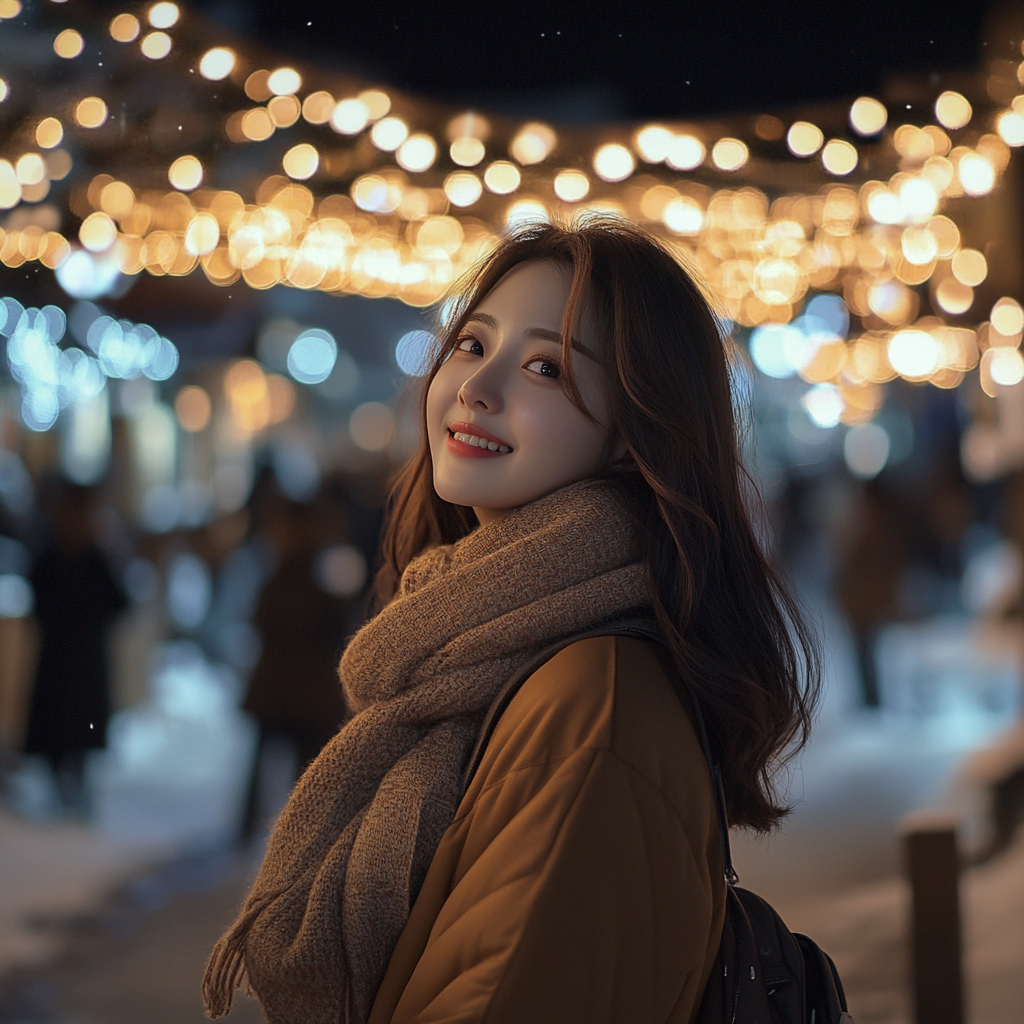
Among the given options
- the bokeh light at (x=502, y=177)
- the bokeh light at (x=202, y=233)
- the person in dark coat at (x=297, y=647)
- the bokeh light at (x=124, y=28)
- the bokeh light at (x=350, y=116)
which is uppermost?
the bokeh light at (x=124, y=28)

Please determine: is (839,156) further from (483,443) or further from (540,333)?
(483,443)

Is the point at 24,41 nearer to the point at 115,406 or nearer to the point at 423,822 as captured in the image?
the point at 423,822

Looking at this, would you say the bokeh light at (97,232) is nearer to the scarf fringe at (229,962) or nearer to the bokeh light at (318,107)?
the bokeh light at (318,107)

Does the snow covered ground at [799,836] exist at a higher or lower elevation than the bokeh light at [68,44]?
lower

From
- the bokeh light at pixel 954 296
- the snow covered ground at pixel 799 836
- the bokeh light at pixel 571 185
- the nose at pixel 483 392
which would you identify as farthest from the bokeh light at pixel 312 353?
the nose at pixel 483 392

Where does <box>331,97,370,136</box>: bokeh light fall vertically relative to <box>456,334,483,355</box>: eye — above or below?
above

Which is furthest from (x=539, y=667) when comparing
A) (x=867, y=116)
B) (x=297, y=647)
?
(x=297, y=647)

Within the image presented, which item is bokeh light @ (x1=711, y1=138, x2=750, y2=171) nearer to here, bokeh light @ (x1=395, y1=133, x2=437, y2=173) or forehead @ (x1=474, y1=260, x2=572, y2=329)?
bokeh light @ (x1=395, y1=133, x2=437, y2=173)

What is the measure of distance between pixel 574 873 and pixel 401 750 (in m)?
0.36

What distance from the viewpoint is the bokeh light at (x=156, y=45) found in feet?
6.80

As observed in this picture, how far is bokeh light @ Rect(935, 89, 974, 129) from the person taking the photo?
2219 millimetres

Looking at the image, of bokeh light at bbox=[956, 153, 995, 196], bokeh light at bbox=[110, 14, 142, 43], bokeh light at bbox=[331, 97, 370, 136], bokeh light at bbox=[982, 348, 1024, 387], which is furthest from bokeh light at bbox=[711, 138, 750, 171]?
bokeh light at bbox=[982, 348, 1024, 387]

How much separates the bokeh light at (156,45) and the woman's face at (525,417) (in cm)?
120

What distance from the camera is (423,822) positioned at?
1.21 m
